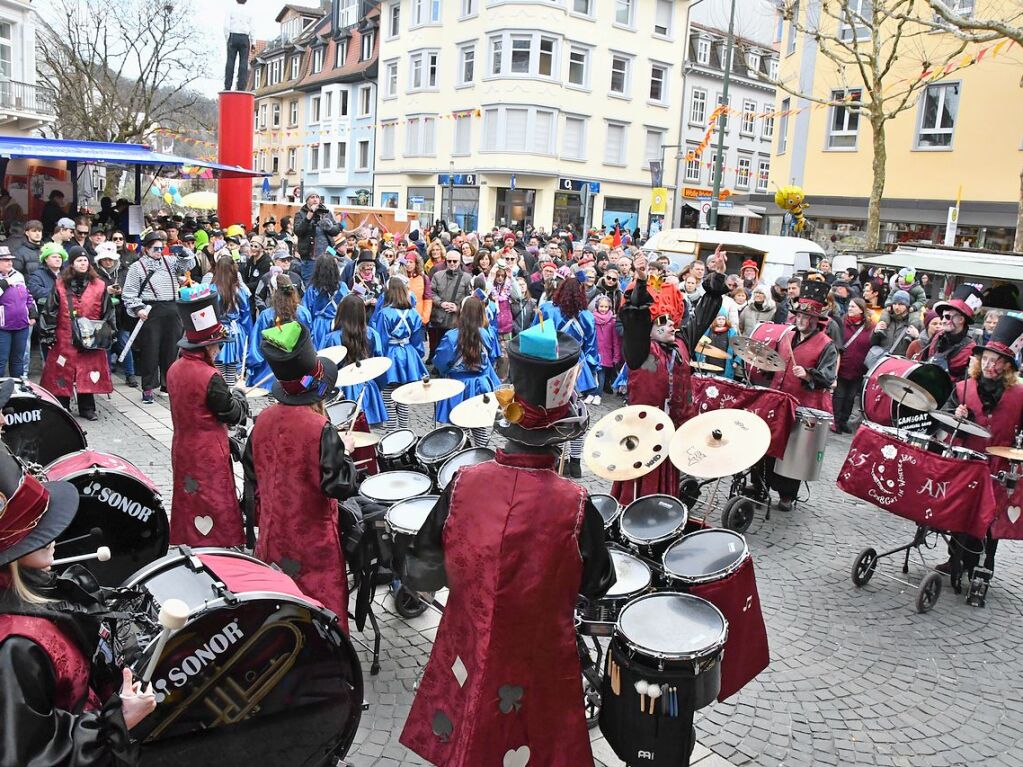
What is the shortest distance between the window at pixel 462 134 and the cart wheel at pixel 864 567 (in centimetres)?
3478

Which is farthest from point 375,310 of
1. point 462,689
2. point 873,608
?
point 462,689

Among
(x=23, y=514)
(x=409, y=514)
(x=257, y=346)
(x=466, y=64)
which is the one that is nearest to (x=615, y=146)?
(x=466, y=64)

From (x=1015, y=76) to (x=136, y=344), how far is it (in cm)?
2422

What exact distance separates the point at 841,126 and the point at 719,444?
87.2 feet

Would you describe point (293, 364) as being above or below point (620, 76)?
below

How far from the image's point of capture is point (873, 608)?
6.30m

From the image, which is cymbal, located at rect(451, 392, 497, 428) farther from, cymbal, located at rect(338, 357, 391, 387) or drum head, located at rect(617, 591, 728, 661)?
drum head, located at rect(617, 591, 728, 661)

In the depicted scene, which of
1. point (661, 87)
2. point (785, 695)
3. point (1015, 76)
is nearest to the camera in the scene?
point (785, 695)

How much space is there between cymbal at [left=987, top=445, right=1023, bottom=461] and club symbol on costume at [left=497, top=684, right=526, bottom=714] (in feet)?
14.3

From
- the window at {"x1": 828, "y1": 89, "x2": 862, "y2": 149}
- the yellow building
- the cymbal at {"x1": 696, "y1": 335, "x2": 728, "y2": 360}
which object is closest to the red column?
the yellow building

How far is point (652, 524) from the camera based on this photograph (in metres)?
4.80

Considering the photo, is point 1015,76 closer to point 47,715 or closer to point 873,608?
point 873,608

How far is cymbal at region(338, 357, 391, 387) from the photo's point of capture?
20.4 feet

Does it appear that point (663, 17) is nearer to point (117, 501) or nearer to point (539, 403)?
point (117, 501)
